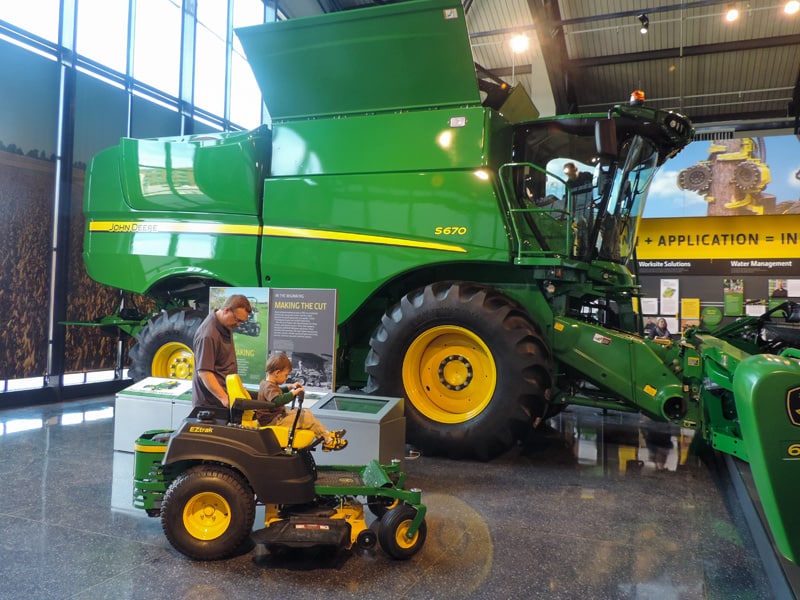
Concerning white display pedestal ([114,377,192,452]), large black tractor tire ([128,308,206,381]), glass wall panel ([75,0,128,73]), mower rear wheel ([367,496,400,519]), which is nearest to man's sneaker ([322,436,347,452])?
mower rear wheel ([367,496,400,519])

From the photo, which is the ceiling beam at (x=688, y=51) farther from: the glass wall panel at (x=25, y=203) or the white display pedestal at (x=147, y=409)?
the white display pedestal at (x=147, y=409)

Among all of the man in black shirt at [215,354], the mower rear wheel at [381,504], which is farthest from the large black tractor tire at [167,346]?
the mower rear wheel at [381,504]

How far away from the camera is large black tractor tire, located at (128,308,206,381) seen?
5680 millimetres

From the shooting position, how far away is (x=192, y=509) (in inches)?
106

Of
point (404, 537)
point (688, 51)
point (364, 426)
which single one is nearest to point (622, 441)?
point (364, 426)

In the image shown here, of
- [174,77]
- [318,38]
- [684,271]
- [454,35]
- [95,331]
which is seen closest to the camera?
[454,35]

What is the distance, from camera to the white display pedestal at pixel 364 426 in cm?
374

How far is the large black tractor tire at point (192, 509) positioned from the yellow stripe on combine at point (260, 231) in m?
2.70

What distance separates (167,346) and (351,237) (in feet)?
7.40

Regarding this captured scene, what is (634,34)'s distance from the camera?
11.8 m

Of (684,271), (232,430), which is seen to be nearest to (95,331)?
(232,430)

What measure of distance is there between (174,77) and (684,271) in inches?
382

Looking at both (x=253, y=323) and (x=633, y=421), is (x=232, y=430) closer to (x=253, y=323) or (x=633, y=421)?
(x=253, y=323)

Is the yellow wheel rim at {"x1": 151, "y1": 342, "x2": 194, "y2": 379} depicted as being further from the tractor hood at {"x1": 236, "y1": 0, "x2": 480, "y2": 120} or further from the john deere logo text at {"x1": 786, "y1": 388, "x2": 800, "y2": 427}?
the john deere logo text at {"x1": 786, "y1": 388, "x2": 800, "y2": 427}
